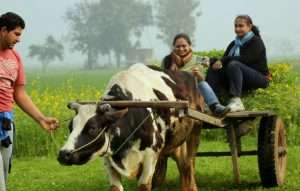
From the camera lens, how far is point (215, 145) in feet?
44.0

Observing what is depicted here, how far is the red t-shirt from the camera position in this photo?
5.16 meters

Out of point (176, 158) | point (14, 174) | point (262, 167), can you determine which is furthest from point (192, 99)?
point (14, 174)

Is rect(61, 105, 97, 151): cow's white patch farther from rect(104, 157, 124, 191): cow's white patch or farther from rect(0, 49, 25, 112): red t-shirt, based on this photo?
rect(104, 157, 124, 191): cow's white patch

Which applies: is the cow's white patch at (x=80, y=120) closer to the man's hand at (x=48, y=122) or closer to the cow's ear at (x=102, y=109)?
the cow's ear at (x=102, y=109)

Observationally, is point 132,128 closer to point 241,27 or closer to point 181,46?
point 181,46

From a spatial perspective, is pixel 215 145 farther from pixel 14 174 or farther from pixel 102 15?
pixel 102 15

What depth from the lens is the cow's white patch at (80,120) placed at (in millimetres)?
5371

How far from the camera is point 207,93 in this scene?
7.91m

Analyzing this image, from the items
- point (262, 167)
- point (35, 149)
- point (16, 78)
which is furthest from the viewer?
point (35, 149)

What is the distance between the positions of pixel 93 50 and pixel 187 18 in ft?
67.9

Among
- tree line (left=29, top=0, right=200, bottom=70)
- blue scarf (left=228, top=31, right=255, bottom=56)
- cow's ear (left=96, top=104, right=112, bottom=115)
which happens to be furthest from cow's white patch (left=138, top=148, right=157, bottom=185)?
tree line (left=29, top=0, right=200, bottom=70)

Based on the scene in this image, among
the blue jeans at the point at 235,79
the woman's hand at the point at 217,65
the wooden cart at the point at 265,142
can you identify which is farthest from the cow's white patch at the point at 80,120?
the blue jeans at the point at 235,79

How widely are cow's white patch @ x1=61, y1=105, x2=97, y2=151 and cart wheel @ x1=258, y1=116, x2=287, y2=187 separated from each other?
326 centimetres

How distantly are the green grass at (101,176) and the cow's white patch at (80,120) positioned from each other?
3263 millimetres
